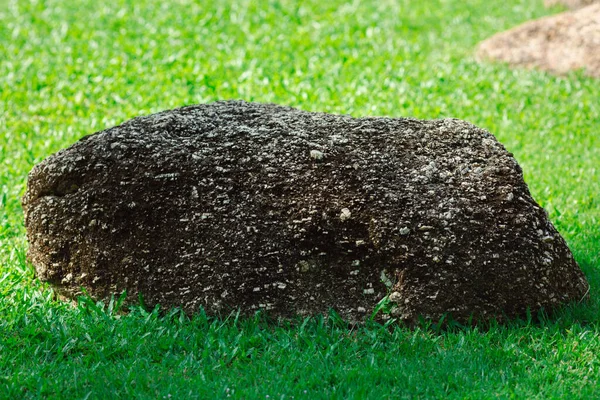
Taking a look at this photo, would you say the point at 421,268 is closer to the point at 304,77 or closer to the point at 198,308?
the point at 198,308

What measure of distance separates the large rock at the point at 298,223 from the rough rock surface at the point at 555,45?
5.40 m

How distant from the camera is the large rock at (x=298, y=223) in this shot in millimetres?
3723

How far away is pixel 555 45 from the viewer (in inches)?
361

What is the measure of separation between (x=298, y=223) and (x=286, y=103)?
161 inches

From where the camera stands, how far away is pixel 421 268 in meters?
3.68

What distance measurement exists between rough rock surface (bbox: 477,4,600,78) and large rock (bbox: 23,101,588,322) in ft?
17.7

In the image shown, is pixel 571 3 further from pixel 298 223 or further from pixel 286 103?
pixel 298 223

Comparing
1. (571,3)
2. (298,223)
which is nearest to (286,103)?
(298,223)

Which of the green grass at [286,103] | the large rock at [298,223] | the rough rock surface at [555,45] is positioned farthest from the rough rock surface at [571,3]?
the large rock at [298,223]

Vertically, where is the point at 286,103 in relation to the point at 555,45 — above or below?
below

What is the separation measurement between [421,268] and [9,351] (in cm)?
199

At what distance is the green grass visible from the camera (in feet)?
11.0

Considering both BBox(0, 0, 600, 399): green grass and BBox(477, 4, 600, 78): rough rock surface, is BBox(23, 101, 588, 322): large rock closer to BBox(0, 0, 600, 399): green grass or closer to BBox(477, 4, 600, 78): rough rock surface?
BBox(0, 0, 600, 399): green grass

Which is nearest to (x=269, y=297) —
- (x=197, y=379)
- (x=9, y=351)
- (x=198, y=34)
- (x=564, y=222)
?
(x=197, y=379)
